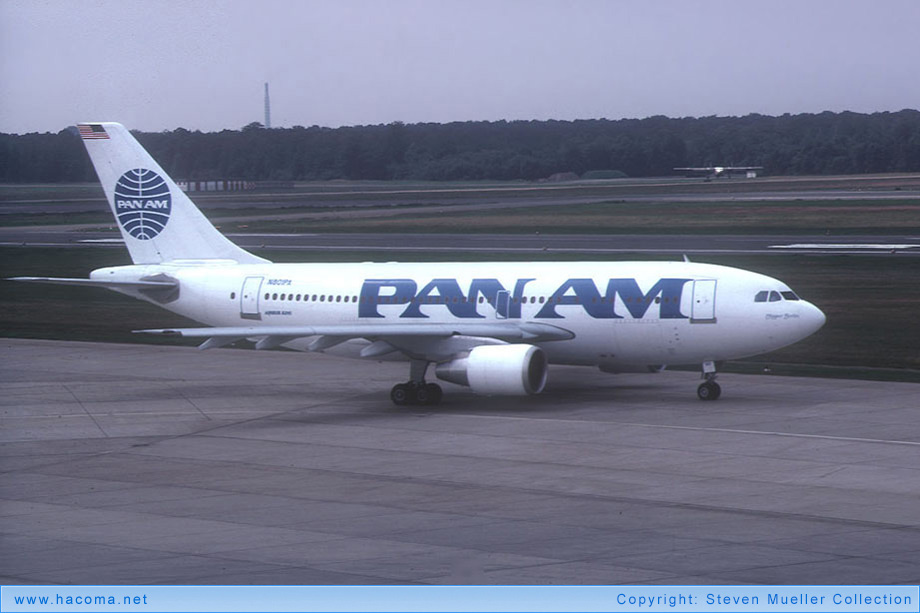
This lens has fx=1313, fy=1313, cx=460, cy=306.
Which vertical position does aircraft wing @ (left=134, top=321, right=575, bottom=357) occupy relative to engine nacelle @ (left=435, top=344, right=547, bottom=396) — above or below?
above

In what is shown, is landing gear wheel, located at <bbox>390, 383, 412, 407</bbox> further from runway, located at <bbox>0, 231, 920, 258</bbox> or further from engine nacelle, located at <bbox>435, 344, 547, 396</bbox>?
runway, located at <bbox>0, 231, 920, 258</bbox>

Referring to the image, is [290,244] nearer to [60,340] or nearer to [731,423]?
[60,340]

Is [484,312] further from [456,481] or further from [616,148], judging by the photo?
[616,148]

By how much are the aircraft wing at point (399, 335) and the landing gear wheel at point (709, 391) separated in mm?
3735

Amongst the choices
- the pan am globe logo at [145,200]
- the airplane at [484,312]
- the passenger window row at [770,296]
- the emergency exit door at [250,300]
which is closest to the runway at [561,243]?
the pan am globe logo at [145,200]

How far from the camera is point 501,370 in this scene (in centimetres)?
3328

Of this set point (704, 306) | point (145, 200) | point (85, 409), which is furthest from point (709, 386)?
point (145, 200)

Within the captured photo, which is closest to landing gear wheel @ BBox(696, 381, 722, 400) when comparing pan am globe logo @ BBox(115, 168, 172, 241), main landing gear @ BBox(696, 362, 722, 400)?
main landing gear @ BBox(696, 362, 722, 400)

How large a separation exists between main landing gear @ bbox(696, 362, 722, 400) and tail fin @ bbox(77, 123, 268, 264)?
51.6ft

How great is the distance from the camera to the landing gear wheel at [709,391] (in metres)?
35.1

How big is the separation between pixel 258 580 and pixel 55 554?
382cm

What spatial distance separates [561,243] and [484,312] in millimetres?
49291

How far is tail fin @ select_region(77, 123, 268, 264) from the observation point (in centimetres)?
4156

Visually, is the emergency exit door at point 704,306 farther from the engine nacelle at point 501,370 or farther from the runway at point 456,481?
the engine nacelle at point 501,370
